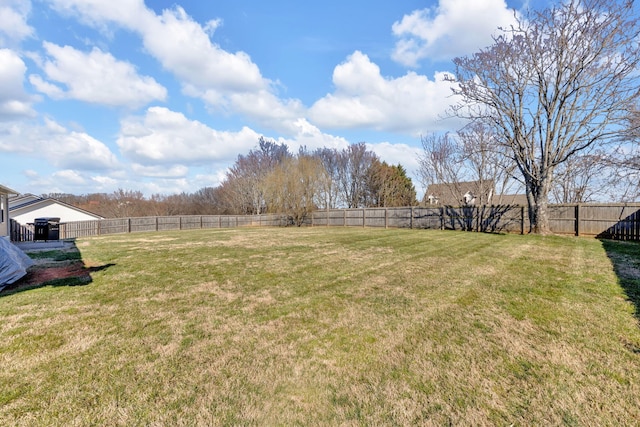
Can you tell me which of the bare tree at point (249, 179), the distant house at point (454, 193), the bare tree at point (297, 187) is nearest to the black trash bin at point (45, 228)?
the bare tree at point (297, 187)

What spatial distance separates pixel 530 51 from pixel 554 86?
5.55ft

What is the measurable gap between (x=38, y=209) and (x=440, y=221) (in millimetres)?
33016

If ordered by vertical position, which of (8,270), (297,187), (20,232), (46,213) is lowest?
(20,232)

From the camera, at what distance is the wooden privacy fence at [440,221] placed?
36.7 feet

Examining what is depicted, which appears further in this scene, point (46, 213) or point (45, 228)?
point (46, 213)

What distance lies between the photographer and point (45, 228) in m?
12.5

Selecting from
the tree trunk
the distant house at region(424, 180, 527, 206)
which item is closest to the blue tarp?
the tree trunk

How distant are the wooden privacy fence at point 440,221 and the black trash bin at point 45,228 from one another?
2.75 meters

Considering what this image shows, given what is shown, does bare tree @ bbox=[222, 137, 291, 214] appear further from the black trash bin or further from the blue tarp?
the blue tarp

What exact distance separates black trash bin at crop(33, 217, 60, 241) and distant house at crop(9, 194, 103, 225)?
14509mm

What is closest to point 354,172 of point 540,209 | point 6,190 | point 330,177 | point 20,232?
point 330,177

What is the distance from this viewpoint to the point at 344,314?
11.1 feet

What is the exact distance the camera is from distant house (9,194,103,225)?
23581 millimetres

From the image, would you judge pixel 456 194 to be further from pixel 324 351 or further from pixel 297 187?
pixel 324 351
